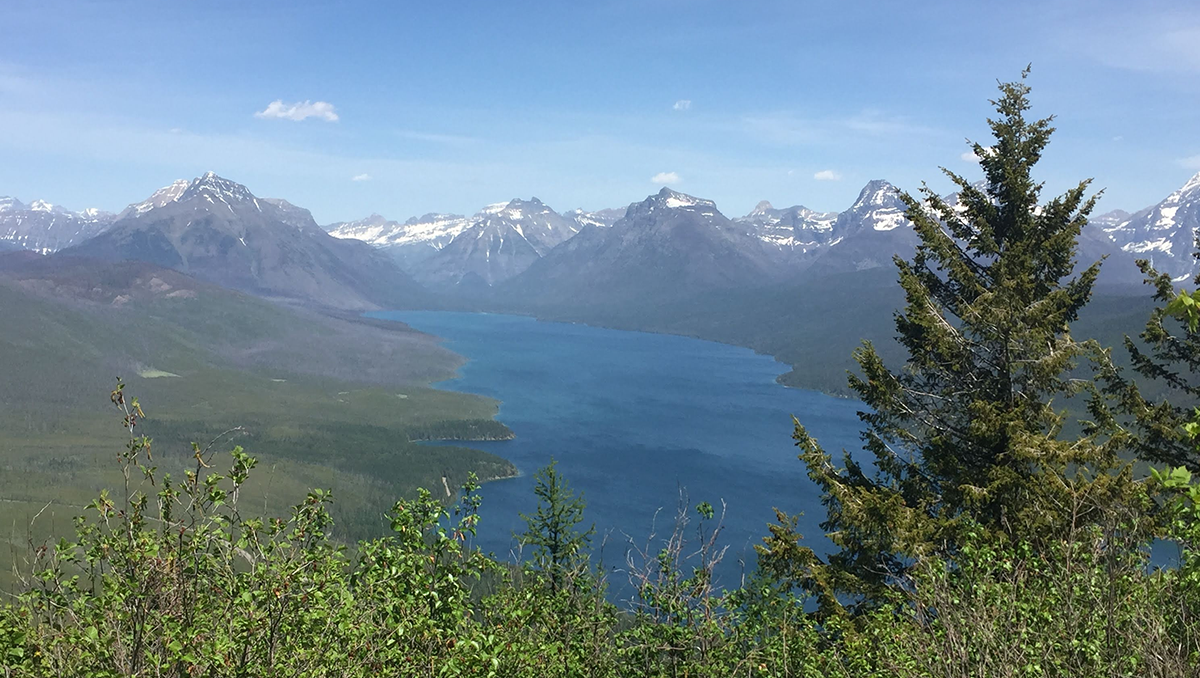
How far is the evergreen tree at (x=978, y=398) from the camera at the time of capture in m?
18.2

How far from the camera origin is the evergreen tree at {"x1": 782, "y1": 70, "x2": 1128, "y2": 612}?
18.2 metres

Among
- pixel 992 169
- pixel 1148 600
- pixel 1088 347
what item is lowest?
pixel 1148 600

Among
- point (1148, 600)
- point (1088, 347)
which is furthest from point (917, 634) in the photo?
point (1088, 347)

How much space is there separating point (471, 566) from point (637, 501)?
138062 millimetres

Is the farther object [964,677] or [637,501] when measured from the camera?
[637,501]

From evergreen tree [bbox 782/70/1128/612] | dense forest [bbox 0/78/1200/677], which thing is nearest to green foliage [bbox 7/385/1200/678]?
dense forest [bbox 0/78/1200/677]

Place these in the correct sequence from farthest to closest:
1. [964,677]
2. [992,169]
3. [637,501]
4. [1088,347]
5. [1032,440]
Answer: [637,501], [992,169], [1088,347], [1032,440], [964,677]

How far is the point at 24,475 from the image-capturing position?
636 feet

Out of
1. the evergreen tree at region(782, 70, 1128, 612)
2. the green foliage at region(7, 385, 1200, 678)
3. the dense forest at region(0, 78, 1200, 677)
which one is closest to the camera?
the green foliage at region(7, 385, 1200, 678)

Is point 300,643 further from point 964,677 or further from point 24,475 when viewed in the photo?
point 24,475

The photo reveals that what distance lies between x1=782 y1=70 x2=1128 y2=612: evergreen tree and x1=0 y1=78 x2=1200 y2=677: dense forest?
0.28 ft

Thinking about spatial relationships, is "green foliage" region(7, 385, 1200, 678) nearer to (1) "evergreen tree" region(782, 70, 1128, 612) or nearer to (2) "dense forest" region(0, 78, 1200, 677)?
(2) "dense forest" region(0, 78, 1200, 677)

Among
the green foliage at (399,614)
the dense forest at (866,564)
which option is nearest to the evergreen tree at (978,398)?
the dense forest at (866,564)

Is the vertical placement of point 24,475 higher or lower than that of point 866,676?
lower
